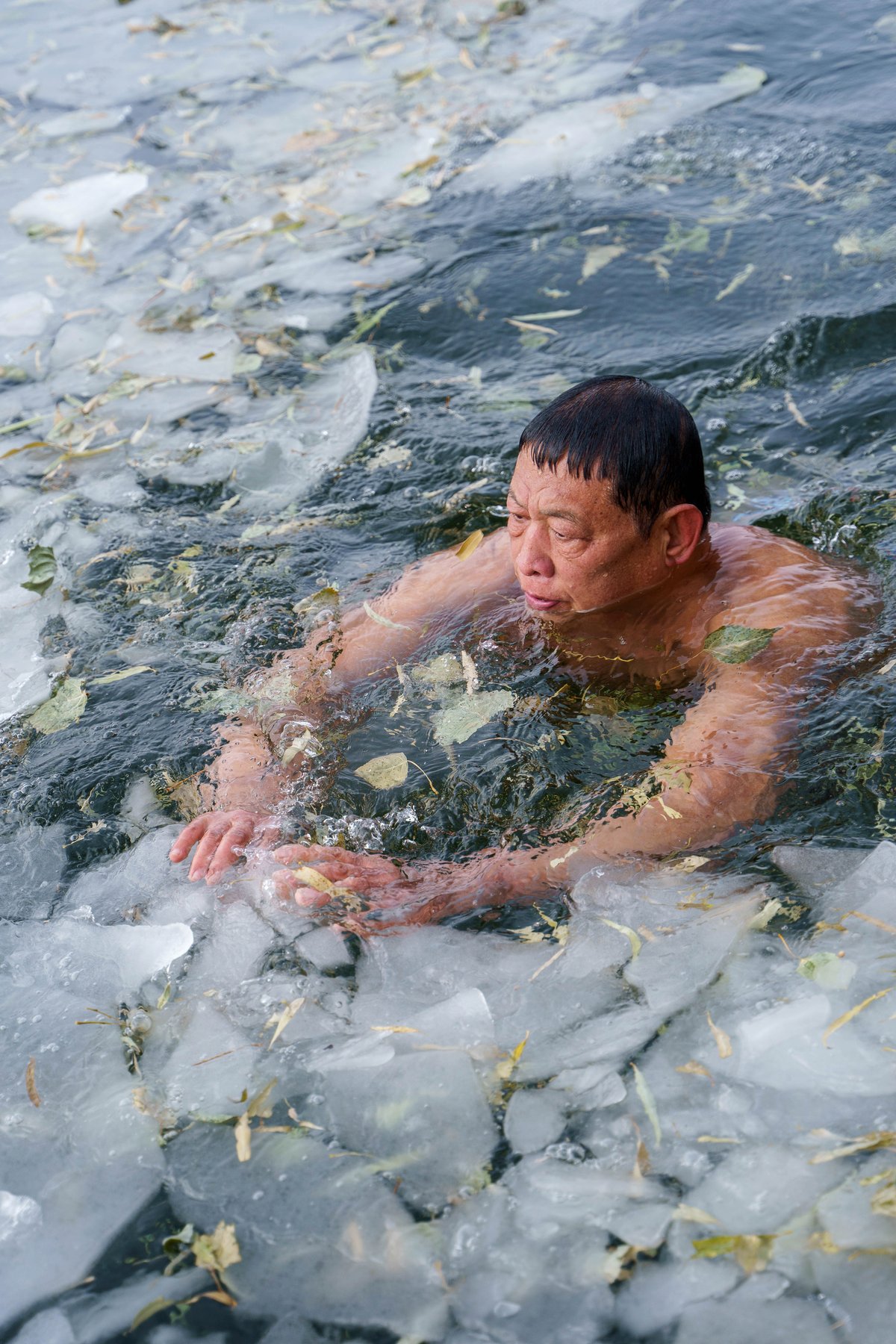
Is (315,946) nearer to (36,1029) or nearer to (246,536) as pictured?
(36,1029)

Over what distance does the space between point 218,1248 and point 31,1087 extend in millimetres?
448

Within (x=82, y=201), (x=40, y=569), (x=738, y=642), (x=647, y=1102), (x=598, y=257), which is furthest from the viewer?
(x=82, y=201)

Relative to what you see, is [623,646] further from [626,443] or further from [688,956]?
[688,956]

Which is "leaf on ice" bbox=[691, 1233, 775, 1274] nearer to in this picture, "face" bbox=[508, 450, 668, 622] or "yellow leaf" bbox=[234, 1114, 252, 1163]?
"yellow leaf" bbox=[234, 1114, 252, 1163]

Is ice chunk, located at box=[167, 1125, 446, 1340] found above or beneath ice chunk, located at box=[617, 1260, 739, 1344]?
above

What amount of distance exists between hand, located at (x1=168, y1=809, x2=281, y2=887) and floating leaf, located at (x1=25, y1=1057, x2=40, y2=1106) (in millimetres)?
421

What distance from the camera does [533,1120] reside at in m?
1.75

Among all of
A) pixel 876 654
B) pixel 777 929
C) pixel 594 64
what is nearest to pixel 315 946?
pixel 777 929

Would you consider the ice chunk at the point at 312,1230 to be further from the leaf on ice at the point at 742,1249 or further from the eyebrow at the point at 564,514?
the eyebrow at the point at 564,514

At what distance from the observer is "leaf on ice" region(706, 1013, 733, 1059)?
1.78 m

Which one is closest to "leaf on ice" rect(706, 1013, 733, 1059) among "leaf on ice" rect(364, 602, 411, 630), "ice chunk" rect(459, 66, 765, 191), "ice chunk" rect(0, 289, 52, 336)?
"leaf on ice" rect(364, 602, 411, 630)

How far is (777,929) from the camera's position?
197 centimetres

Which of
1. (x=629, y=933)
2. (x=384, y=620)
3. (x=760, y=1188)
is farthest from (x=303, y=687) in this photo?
(x=760, y=1188)

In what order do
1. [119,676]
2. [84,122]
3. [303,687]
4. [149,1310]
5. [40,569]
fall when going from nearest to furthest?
1. [149,1310]
2. [303,687]
3. [119,676]
4. [40,569]
5. [84,122]
